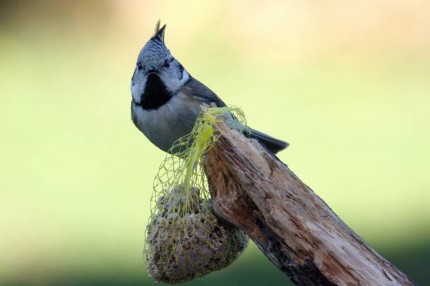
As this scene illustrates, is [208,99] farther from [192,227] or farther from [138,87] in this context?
[192,227]

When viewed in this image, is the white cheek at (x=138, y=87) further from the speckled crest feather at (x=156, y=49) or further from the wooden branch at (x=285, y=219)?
the wooden branch at (x=285, y=219)

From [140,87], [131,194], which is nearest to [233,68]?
[131,194]

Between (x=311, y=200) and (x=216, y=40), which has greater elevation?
(x=216, y=40)

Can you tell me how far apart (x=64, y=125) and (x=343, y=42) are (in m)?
2.95

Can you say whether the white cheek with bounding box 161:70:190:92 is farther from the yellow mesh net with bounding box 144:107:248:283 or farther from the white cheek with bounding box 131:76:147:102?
the yellow mesh net with bounding box 144:107:248:283

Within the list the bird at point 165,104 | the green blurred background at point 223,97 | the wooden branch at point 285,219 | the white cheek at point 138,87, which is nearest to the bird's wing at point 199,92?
the bird at point 165,104

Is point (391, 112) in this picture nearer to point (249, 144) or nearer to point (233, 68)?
point (233, 68)

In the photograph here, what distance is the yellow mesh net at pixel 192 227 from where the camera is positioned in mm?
2984

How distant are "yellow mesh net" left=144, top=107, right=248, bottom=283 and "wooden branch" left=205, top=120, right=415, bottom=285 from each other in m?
0.07

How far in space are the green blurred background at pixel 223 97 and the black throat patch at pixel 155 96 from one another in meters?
1.73

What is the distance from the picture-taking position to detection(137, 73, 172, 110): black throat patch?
162 inches

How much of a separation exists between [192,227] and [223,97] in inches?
230

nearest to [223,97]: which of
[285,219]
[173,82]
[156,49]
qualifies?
[173,82]

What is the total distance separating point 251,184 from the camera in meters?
2.81
